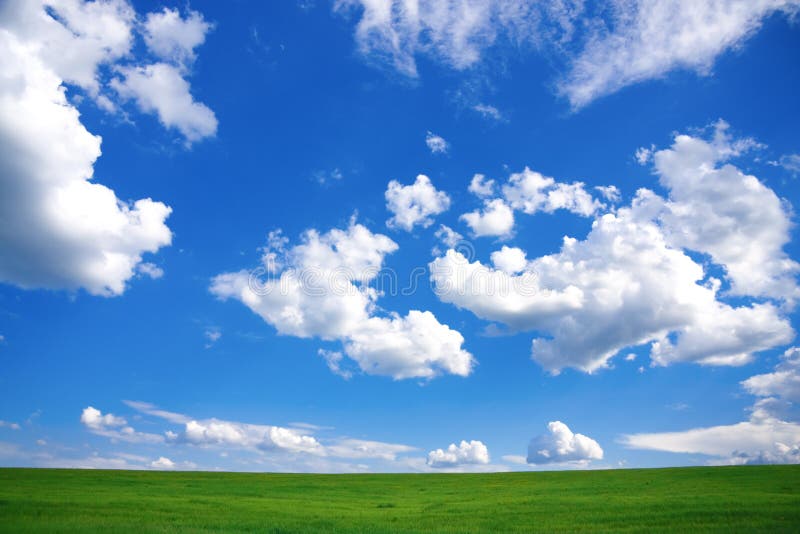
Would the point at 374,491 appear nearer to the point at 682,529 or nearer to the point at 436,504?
the point at 436,504

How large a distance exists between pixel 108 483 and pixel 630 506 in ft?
144

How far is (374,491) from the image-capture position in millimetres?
45531

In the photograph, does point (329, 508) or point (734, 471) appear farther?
point (734, 471)

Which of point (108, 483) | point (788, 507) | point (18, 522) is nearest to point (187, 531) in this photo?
point (18, 522)

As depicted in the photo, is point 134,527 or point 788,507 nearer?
point 134,527

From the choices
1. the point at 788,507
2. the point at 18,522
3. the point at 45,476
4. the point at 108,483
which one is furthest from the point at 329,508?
the point at 45,476

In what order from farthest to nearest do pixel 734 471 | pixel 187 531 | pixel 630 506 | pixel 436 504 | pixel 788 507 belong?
pixel 734 471 < pixel 436 504 < pixel 630 506 < pixel 788 507 < pixel 187 531

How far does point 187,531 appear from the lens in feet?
63.7

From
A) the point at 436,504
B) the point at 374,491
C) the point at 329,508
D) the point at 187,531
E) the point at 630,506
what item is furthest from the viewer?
the point at 374,491

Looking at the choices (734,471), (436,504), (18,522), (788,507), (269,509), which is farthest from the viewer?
(734,471)

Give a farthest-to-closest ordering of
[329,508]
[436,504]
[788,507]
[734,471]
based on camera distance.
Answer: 1. [734,471]
2. [436,504]
3. [329,508]
4. [788,507]

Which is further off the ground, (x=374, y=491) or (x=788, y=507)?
(x=788, y=507)

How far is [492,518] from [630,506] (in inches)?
298

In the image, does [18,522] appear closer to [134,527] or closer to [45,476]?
[134,527]
